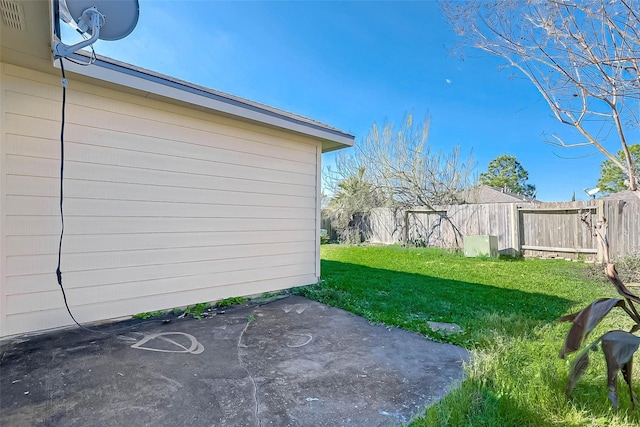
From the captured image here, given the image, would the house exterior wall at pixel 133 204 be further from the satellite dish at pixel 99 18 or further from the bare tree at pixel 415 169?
the bare tree at pixel 415 169

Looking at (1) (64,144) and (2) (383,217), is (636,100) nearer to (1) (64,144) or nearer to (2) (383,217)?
(1) (64,144)

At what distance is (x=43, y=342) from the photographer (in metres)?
2.81

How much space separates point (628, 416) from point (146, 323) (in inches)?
156

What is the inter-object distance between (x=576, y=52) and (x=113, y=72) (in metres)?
4.29

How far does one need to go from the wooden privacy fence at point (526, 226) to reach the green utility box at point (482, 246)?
748 mm

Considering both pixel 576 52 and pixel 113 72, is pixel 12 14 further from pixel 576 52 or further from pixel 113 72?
pixel 576 52

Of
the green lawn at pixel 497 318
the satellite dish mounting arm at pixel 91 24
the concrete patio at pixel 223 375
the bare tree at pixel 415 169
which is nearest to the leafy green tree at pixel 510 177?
the bare tree at pixel 415 169

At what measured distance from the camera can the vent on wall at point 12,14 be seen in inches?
76.2

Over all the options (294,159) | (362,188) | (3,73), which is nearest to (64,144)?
(3,73)

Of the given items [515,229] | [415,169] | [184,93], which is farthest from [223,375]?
[415,169]

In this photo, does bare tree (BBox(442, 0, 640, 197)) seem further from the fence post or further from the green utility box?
the fence post

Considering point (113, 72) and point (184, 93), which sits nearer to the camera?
point (113, 72)

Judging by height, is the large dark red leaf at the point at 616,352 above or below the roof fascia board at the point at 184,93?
below

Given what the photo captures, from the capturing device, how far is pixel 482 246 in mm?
8656
